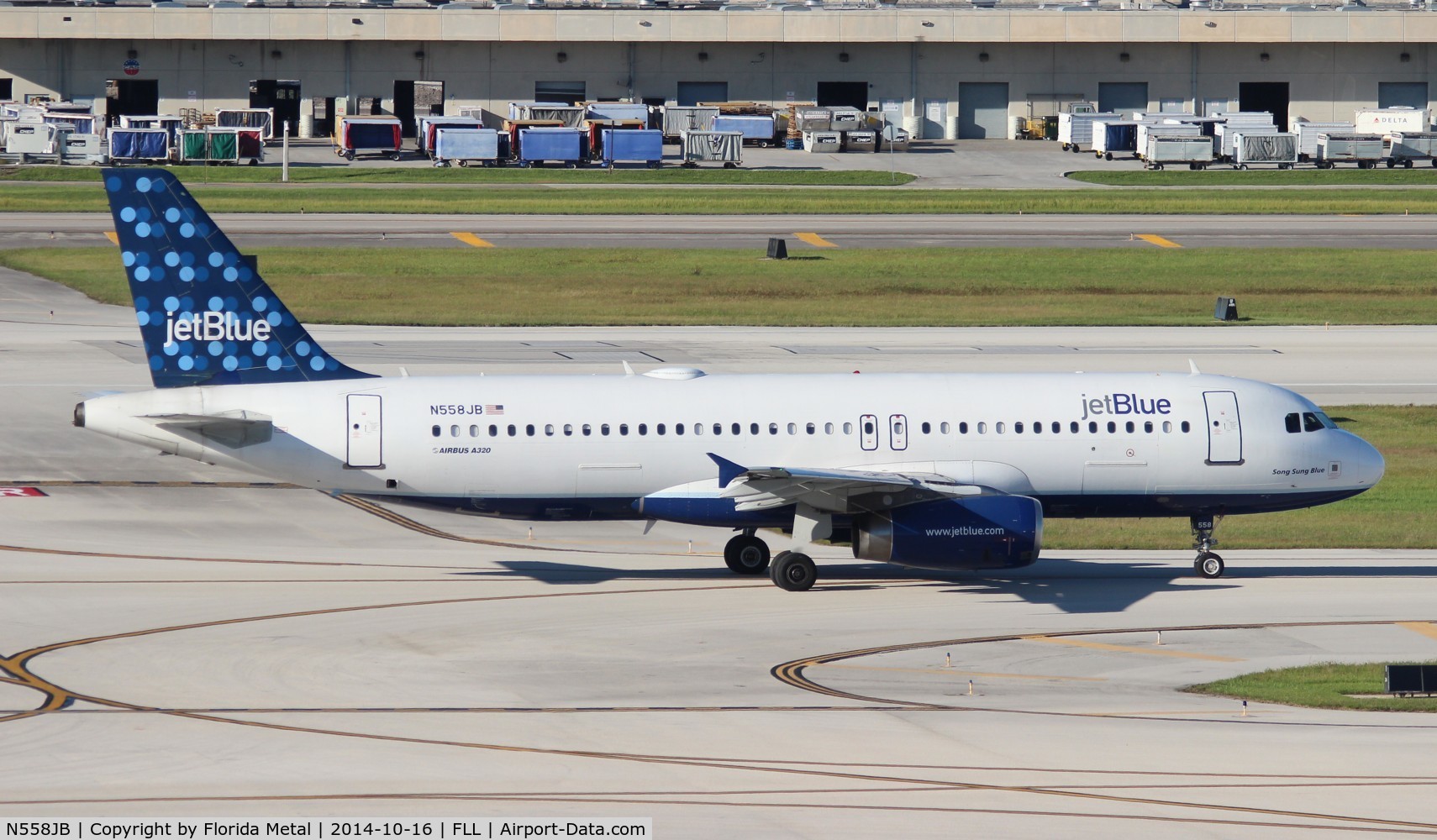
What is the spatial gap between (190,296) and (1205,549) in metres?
20.8

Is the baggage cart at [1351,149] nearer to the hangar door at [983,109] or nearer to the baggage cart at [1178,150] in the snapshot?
the baggage cart at [1178,150]

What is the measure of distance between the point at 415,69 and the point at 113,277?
63.9 metres

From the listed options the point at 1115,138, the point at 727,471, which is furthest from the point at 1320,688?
the point at 1115,138

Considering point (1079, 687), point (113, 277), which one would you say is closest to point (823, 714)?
point (1079, 687)

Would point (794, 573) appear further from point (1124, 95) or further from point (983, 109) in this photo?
point (1124, 95)

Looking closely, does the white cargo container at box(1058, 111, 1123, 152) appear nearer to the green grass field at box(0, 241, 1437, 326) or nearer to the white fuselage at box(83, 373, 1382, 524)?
the green grass field at box(0, 241, 1437, 326)

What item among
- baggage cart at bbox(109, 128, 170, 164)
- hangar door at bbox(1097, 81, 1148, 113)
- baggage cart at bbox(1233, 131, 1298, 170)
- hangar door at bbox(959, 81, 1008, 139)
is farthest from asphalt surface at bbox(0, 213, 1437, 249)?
hangar door at bbox(959, 81, 1008, 139)

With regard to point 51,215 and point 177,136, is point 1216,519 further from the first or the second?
point 177,136

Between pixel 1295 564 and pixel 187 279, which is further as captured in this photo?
pixel 1295 564

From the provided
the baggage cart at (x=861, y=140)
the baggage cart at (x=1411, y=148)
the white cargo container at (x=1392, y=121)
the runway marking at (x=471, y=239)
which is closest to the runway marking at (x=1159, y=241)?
the runway marking at (x=471, y=239)

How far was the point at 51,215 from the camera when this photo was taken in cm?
9138

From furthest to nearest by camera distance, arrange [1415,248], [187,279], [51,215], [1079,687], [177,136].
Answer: [177,136], [51,215], [1415,248], [187,279], [1079,687]

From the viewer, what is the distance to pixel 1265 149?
12281 cm

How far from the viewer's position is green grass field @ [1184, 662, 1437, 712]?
26297mm
